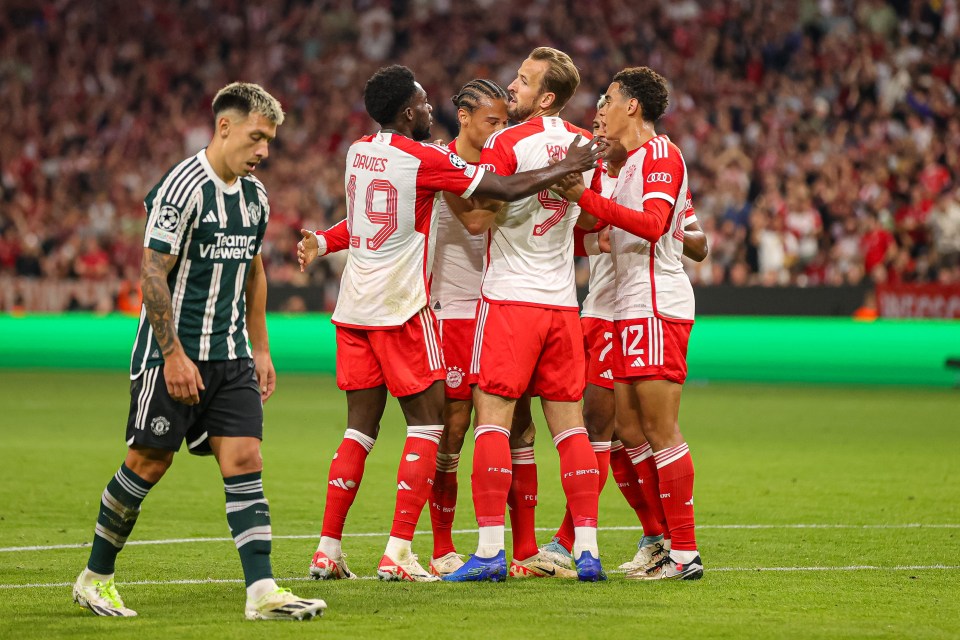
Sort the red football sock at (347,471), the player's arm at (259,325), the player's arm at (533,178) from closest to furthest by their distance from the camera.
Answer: the player's arm at (259,325), the player's arm at (533,178), the red football sock at (347,471)

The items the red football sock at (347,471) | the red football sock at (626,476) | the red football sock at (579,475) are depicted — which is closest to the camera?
the red football sock at (579,475)

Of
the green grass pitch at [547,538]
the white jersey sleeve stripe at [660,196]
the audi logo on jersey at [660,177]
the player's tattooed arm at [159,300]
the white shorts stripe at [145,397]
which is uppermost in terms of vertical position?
the audi logo on jersey at [660,177]

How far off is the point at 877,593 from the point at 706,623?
109cm

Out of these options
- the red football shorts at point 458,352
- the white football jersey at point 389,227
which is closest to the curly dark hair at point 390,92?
the white football jersey at point 389,227

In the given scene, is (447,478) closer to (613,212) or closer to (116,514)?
(613,212)

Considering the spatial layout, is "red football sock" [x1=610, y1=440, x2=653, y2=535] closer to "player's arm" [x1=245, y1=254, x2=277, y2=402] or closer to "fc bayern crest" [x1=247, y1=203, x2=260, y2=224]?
"player's arm" [x1=245, y1=254, x2=277, y2=402]

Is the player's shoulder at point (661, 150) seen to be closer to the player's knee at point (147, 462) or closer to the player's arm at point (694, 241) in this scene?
the player's arm at point (694, 241)

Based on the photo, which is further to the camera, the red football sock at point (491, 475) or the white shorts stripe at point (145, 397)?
the red football sock at point (491, 475)

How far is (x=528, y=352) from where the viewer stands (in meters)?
6.51

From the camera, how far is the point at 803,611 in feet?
18.8

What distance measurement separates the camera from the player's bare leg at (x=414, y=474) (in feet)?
21.5

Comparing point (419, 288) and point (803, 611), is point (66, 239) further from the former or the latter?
point (803, 611)

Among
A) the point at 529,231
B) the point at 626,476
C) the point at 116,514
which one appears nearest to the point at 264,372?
the point at 116,514

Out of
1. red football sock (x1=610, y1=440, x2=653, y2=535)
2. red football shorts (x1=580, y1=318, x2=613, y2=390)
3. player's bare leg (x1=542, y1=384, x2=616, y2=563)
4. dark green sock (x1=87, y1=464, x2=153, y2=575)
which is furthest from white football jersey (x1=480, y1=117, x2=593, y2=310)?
dark green sock (x1=87, y1=464, x2=153, y2=575)
